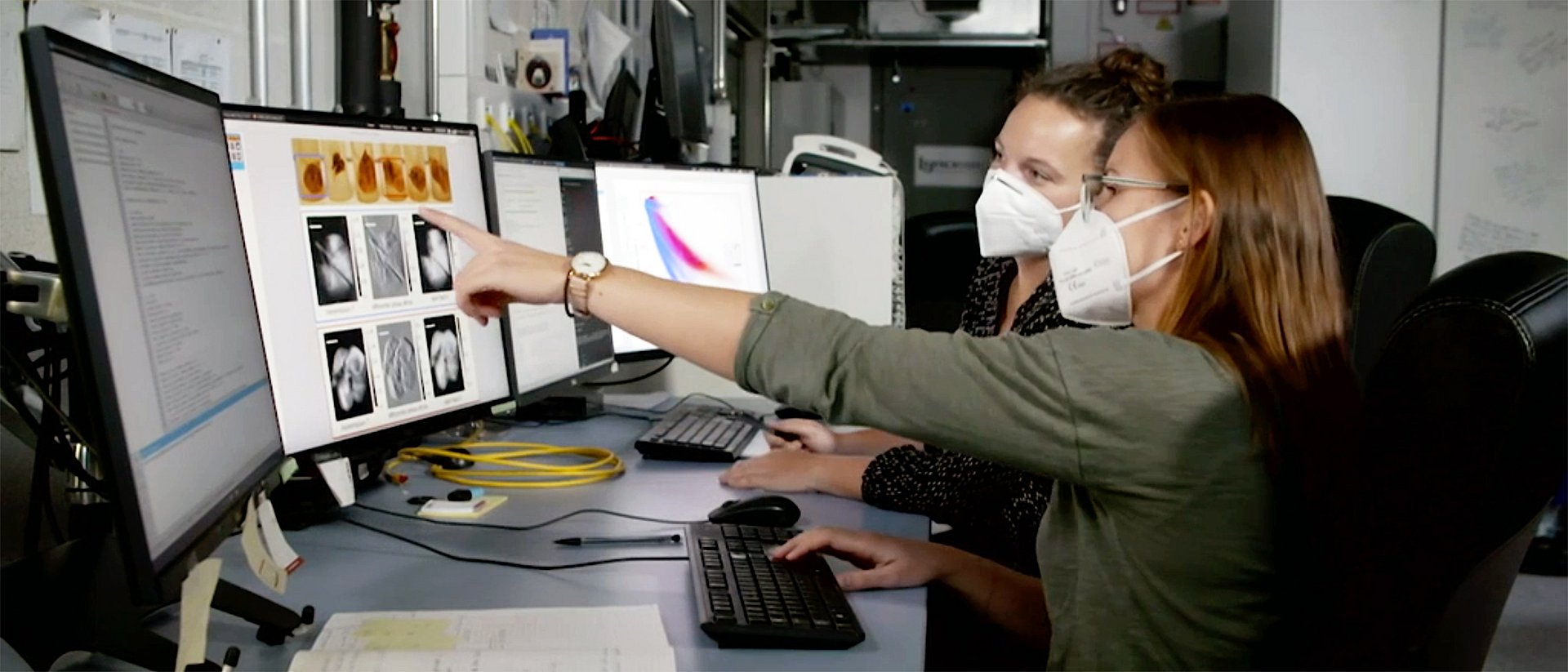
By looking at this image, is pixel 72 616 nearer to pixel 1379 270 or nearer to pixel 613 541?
pixel 613 541

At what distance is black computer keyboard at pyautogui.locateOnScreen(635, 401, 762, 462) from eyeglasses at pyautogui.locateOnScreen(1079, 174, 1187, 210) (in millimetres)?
702

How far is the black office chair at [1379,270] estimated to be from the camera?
2.54 m

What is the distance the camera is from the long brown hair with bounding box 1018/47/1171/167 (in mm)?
1619

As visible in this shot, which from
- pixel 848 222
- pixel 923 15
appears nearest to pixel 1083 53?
pixel 923 15

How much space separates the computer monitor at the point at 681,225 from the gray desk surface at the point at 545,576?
568mm

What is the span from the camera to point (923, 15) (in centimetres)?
475

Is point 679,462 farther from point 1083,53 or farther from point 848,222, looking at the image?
point 1083,53

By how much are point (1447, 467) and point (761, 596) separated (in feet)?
1.90

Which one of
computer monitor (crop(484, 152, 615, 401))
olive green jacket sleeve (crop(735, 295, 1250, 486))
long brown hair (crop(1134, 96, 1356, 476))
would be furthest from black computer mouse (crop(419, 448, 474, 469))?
long brown hair (crop(1134, 96, 1356, 476))

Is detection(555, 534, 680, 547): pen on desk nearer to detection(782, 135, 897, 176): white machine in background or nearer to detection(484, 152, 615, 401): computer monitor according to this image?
detection(484, 152, 615, 401): computer monitor

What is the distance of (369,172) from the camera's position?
4.44 feet

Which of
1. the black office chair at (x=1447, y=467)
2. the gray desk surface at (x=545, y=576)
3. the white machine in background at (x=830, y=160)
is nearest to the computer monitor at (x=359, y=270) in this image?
the gray desk surface at (x=545, y=576)

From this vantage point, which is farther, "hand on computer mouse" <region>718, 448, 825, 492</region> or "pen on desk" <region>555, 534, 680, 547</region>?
"hand on computer mouse" <region>718, 448, 825, 492</region>

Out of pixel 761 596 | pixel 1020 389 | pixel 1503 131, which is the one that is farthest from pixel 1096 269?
pixel 1503 131
